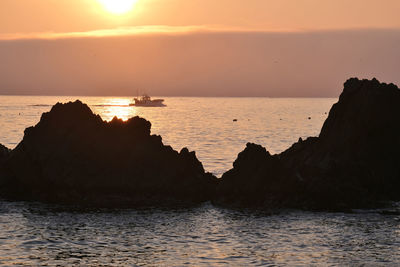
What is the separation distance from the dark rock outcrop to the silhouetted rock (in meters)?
4.14

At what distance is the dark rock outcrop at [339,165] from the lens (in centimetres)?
5478

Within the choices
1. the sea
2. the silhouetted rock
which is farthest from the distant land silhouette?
the sea

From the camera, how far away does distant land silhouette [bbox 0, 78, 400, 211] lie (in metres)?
55.2

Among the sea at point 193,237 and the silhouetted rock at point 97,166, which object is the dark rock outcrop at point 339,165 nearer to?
the sea at point 193,237

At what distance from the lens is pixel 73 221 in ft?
159

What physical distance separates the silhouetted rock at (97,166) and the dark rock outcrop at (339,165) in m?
4.14

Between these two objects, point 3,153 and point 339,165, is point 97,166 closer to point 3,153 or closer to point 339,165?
point 3,153

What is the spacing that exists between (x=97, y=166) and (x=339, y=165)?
2200cm

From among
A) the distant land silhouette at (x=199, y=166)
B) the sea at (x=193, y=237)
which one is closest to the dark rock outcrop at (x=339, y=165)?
the distant land silhouette at (x=199, y=166)

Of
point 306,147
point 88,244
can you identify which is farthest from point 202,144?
point 88,244

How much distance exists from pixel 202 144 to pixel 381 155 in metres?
69.7

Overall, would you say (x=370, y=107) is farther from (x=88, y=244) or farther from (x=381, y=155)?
(x=88, y=244)

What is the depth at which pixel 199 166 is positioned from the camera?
194 ft

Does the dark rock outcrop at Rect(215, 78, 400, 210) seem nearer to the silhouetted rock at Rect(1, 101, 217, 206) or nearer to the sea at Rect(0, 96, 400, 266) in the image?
the sea at Rect(0, 96, 400, 266)
